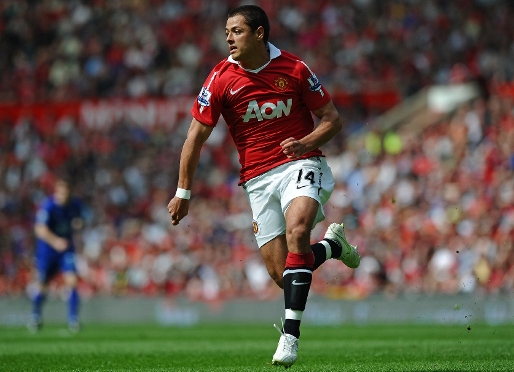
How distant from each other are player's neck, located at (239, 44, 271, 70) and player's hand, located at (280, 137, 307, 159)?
30.9 inches

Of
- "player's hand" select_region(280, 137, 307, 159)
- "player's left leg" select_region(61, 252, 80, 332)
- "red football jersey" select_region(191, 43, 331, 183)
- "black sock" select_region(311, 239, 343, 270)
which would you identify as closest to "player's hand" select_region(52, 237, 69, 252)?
"player's left leg" select_region(61, 252, 80, 332)

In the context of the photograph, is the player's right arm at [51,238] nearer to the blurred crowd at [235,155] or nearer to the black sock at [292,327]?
the blurred crowd at [235,155]

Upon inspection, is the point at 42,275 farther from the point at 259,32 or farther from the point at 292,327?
the point at 292,327

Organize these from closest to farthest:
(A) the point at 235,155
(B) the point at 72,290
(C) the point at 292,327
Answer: (C) the point at 292,327, (B) the point at 72,290, (A) the point at 235,155

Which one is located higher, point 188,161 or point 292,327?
point 188,161

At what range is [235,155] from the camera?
2398 centimetres

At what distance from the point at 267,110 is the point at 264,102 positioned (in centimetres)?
7

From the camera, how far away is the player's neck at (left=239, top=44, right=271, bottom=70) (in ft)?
24.9

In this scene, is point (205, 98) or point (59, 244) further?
point (59, 244)

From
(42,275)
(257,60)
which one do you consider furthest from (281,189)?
(42,275)

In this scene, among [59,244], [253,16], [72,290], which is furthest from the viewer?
[72,290]

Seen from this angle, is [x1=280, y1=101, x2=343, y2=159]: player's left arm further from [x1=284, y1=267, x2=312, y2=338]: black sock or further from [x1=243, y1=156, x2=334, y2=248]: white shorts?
[x1=284, y1=267, x2=312, y2=338]: black sock

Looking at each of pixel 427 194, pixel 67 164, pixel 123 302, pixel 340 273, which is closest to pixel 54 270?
pixel 123 302

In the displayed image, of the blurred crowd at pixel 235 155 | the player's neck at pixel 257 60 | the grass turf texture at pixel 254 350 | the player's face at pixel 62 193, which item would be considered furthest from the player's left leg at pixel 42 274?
the player's neck at pixel 257 60
